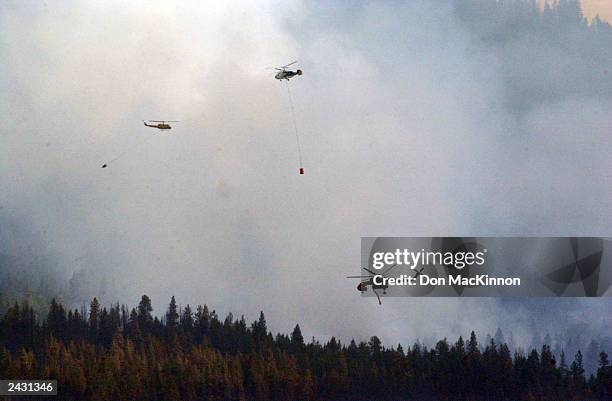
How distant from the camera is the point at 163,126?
536 feet

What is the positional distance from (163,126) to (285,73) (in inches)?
915

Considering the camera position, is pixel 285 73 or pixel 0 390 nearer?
pixel 285 73

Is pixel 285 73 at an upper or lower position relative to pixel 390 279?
upper

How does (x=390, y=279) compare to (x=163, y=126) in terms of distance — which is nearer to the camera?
(x=163, y=126)

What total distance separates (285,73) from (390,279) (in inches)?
2107

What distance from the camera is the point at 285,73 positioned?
156 m

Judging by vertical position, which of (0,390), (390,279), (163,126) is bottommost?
(0,390)

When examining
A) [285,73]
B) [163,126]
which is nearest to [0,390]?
[163,126]

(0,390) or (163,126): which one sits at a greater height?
(163,126)

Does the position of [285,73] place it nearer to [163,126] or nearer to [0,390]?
[163,126]

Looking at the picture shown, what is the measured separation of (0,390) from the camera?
199 m

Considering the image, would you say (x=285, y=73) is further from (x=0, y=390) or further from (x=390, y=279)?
(x=0, y=390)

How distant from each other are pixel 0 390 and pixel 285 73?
9327cm

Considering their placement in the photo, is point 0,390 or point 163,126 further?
point 0,390
